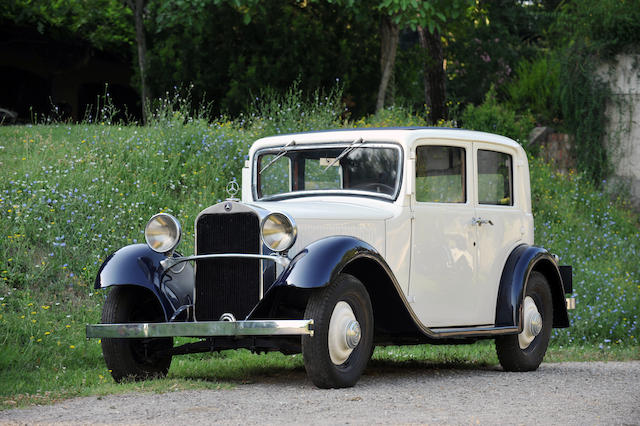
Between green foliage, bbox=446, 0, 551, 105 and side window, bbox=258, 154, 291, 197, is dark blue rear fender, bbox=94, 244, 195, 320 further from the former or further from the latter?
green foliage, bbox=446, 0, 551, 105

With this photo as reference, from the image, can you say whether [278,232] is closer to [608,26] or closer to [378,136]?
[378,136]

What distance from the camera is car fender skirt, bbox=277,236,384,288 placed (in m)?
5.77

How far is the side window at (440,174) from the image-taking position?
281 inches

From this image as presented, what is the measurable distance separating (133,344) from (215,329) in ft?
3.84

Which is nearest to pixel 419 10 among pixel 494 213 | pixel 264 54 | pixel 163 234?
pixel 264 54

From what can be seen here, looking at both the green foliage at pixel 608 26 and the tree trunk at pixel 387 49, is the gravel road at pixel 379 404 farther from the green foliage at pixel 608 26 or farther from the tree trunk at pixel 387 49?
the green foliage at pixel 608 26

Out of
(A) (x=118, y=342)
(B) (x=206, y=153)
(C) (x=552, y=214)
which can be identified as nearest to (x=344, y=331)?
(A) (x=118, y=342)

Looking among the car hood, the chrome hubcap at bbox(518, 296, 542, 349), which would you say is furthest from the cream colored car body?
the chrome hubcap at bbox(518, 296, 542, 349)

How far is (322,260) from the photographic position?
5871 millimetres

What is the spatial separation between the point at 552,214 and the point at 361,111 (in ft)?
16.8

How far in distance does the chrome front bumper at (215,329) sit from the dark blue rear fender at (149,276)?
1.22 feet

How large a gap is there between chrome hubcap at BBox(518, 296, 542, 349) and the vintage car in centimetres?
1

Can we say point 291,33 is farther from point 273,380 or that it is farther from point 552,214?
point 273,380

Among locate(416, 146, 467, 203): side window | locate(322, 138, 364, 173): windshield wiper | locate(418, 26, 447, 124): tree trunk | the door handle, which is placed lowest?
the door handle
